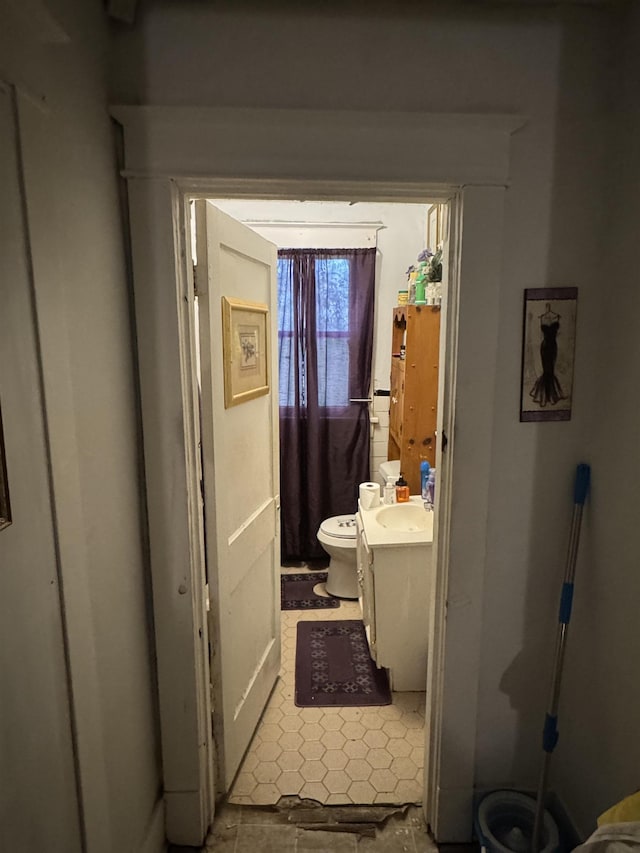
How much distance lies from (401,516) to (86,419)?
1.68 metres

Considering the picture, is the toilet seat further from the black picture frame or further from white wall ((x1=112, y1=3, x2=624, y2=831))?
the black picture frame

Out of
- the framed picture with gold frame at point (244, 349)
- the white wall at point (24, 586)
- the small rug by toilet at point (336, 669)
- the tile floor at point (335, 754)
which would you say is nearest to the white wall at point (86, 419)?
the white wall at point (24, 586)

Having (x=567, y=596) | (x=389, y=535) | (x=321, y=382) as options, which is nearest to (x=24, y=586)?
(x=567, y=596)

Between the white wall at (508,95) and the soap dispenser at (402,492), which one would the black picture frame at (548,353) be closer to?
the white wall at (508,95)

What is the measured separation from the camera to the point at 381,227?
3367 mm

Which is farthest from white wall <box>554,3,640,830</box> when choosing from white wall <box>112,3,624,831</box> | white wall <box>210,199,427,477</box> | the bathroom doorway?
white wall <box>210,199,427,477</box>

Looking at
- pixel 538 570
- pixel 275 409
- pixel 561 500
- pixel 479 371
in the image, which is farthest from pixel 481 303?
pixel 275 409

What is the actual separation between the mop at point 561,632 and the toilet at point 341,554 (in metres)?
1.59

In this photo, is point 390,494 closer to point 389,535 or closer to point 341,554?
point 389,535

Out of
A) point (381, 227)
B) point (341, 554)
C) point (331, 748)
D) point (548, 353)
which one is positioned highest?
point (381, 227)

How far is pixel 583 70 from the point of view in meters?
1.33

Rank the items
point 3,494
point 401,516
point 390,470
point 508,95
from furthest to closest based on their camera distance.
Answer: point 390,470 < point 401,516 < point 508,95 < point 3,494

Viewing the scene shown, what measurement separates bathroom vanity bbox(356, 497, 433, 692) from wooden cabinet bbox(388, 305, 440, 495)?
0.33 meters

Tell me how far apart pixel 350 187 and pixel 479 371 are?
0.61 metres
